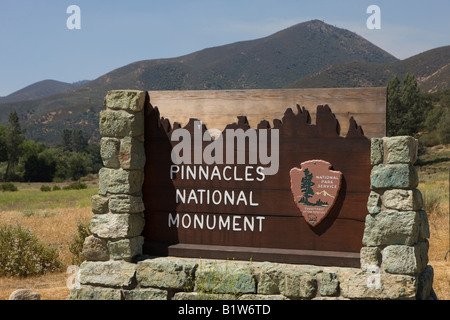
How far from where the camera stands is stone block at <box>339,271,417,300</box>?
4.38 m

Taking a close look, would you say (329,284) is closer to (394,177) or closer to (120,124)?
(394,177)

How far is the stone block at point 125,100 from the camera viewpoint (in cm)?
527

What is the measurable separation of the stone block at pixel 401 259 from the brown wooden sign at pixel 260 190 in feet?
1.03

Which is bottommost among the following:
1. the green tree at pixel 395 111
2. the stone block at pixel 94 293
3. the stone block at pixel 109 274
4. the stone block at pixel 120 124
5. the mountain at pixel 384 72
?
the stone block at pixel 94 293

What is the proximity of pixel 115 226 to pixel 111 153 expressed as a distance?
79 cm

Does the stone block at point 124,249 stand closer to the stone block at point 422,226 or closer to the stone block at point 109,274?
the stone block at point 109,274

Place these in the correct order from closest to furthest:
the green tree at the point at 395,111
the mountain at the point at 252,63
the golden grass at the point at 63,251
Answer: the golden grass at the point at 63,251 → the green tree at the point at 395,111 → the mountain at the point at 252,63

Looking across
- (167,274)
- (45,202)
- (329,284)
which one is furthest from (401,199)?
(45,202)

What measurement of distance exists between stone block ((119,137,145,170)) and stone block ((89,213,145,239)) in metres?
0.54

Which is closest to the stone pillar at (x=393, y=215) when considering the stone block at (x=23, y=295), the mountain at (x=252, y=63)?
the stone block at (x=23, y=295)

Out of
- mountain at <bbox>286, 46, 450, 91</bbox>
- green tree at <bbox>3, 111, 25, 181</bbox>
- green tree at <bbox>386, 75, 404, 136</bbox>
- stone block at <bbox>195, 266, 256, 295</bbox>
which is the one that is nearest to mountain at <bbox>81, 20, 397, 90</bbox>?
mountain at <bbox>286, 46, 450, 91</bbox>

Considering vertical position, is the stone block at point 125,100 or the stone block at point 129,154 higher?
the stone block at point 125,100
